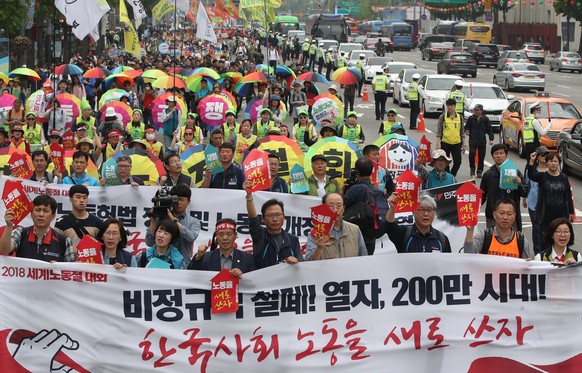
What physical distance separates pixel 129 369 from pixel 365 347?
5.26 feet

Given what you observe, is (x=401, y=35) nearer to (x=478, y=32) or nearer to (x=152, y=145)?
(x=478, y=32)

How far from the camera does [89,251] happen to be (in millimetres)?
8375

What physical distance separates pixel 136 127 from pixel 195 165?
181 inches

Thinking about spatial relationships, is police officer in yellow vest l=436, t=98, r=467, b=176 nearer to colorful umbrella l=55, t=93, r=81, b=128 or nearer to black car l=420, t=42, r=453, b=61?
colorful umbrella l=55, t=93, r=81, b=128

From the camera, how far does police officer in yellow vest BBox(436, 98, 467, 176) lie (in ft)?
64.1

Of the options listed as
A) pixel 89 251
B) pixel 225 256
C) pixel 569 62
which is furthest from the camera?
pixel 569 62

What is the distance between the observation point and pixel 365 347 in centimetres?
818

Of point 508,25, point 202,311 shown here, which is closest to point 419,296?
point 202,311

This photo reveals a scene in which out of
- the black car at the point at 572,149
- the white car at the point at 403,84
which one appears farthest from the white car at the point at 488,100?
the black car at the point at 572,149

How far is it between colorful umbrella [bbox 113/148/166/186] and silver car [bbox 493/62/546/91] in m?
34.1

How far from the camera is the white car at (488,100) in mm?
30516

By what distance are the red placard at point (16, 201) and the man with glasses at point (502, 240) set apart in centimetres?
324

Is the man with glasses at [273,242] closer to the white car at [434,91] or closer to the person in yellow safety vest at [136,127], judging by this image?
the person in yellow safety vest at [136,127]

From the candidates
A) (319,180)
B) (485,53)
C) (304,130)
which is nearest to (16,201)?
(319,180)
